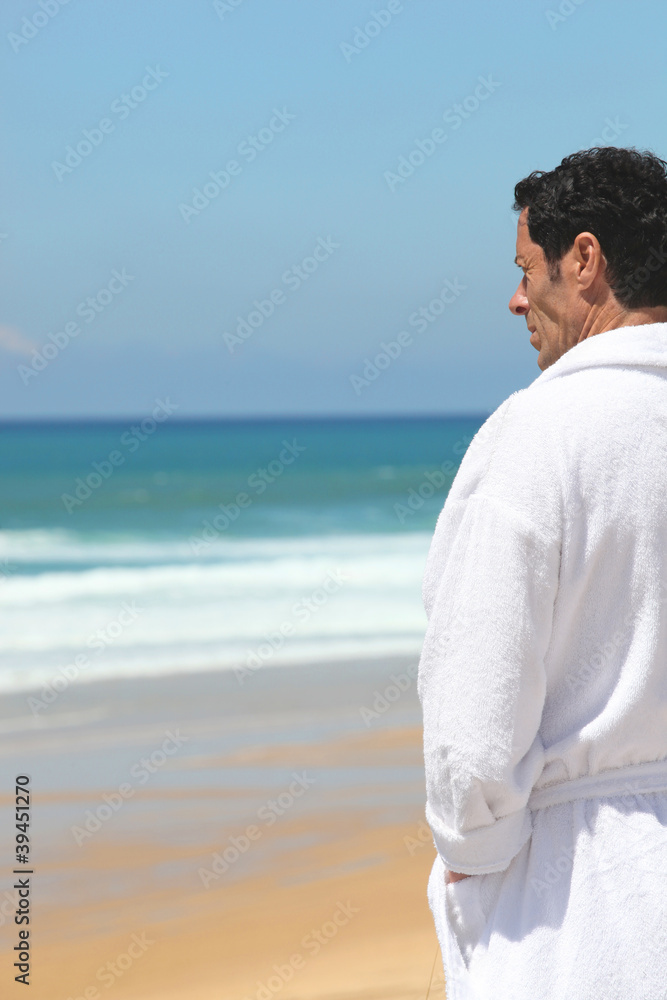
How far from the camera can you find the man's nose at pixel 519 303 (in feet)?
5.19

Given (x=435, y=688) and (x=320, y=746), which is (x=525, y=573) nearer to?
(x=435, y=688)

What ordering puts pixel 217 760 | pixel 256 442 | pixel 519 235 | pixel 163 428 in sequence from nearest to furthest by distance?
1. pixel 519 235
2. pixel 217 760
3. pixel 256 442
4. pixel 163 428

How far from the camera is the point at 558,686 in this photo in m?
1.34

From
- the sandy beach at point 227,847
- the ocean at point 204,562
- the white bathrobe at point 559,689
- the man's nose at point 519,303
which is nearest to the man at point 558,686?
the white bathrobe at point 559,689

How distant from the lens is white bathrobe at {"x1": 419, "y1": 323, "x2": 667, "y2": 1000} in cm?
128

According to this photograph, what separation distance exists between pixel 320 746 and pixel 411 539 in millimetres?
11893

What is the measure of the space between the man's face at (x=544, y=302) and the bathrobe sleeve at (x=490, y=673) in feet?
1.01

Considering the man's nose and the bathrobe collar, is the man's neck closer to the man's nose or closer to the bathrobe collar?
the bathrobe collar

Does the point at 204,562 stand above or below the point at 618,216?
below

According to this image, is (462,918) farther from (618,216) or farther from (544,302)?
(618,216)

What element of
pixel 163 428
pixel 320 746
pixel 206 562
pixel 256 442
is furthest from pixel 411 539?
pixel 163 428

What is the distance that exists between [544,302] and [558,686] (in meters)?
0.55

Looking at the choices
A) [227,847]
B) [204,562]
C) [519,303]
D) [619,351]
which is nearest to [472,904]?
[619,351]

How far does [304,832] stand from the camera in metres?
4.38
